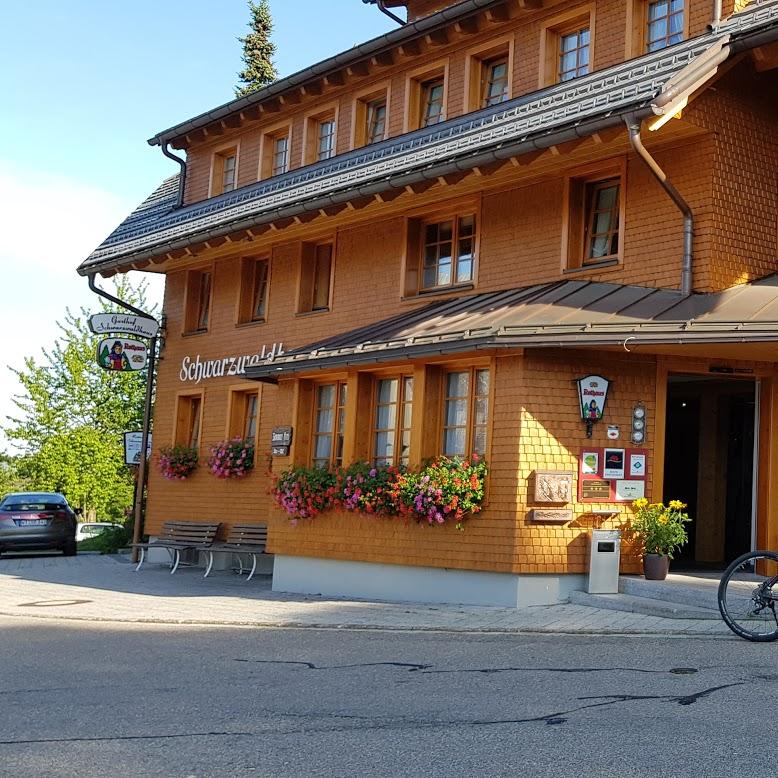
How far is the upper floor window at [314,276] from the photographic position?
1877cm

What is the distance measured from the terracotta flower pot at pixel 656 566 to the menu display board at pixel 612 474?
0.81 metres

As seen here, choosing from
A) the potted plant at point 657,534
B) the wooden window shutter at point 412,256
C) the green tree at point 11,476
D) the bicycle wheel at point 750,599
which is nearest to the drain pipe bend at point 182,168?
the wooden window shutter at point 412,256

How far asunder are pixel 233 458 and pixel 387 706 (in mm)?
12636

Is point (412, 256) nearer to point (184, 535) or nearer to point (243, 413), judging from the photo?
point (243, 413)

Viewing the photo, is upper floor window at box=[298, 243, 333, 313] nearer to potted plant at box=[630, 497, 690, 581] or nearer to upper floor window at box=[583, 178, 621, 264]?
upper floor window at box=[583, 178, 621, 264]

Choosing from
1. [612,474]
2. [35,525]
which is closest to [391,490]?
[612,474]

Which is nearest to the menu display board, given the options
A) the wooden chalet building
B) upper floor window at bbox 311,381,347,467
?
the wooden chalet building

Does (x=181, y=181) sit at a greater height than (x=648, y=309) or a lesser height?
greater

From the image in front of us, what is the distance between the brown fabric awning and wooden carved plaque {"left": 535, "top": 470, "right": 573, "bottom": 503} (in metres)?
1.49

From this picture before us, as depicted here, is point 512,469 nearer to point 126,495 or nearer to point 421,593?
point 421,593

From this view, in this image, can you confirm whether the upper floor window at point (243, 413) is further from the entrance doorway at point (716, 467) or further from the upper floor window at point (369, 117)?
the entrance doorway at point (716, 467)

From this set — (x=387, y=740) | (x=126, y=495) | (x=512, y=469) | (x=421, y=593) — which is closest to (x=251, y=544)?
(x=421, y=593)

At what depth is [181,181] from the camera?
23.1m

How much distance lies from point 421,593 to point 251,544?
16.1 ft
